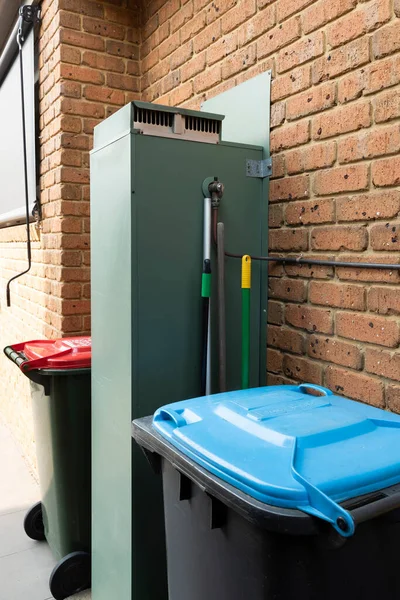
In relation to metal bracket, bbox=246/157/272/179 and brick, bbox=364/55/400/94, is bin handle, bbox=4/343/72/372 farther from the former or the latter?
brick, bbox=364/55/400/94

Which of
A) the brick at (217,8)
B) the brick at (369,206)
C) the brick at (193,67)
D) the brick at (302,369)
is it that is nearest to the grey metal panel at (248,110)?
the brick at (193,67)

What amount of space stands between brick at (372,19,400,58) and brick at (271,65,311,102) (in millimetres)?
305

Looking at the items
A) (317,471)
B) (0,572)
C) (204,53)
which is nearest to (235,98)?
(204,53)

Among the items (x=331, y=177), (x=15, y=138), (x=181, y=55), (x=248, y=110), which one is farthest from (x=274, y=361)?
(x=15, y=138)

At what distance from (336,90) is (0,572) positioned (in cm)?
279

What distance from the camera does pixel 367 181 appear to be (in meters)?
1.66

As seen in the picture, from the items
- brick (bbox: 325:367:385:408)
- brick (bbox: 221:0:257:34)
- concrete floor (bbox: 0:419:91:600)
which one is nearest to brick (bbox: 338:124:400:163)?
brick (bbox: 325:367:385:408)

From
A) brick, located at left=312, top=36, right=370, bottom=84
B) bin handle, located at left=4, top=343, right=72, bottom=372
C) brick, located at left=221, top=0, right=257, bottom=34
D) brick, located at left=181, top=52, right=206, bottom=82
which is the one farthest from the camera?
brick, located at left=181, top=52, right=206, bottom=82

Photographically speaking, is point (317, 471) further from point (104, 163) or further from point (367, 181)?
point (104, 163)

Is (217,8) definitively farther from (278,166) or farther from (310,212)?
(310,212)

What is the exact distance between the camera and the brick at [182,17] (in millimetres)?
2572

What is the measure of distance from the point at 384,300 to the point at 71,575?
2.02m

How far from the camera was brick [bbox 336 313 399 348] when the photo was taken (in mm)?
1598

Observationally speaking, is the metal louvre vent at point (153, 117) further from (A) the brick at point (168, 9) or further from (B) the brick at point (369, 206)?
(A) the brick at point (168, 9)
